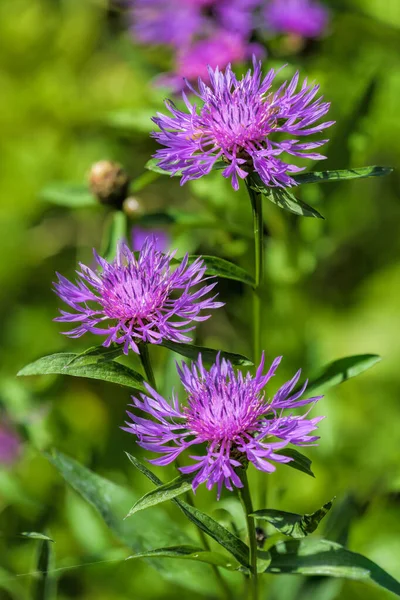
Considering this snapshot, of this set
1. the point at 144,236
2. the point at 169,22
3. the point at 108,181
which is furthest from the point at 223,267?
the point at 169,22

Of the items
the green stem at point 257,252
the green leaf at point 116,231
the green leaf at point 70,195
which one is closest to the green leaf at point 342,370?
the green stem at point 257,252

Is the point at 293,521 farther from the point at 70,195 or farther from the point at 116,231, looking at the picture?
the point at 70,195

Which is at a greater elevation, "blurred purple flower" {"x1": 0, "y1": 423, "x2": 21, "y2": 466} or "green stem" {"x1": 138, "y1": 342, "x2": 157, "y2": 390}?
"green stem" {"x1": 138, "y1": 342, "x2": 157, "y2": 390}

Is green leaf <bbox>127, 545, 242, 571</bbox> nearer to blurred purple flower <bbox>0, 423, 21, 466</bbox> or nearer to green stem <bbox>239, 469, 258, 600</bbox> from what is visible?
green stem <bbox>239, 469, 258, 600</bbox>

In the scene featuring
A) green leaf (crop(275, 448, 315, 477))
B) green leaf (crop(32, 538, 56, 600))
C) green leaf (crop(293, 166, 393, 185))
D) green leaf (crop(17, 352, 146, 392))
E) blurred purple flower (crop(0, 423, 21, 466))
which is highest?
green leaf (crop(293, 166, 393, 185))

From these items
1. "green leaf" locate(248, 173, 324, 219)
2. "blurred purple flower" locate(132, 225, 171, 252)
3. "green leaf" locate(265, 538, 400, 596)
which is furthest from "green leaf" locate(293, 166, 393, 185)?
"blurred purple flower" locate(132, 225, 171, 252)

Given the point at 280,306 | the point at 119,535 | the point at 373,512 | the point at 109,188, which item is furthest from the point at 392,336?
the point at 119,535

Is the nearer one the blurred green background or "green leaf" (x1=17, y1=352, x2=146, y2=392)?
"green leaf" (x1=17, y1=352, x2=146, y2=392)
